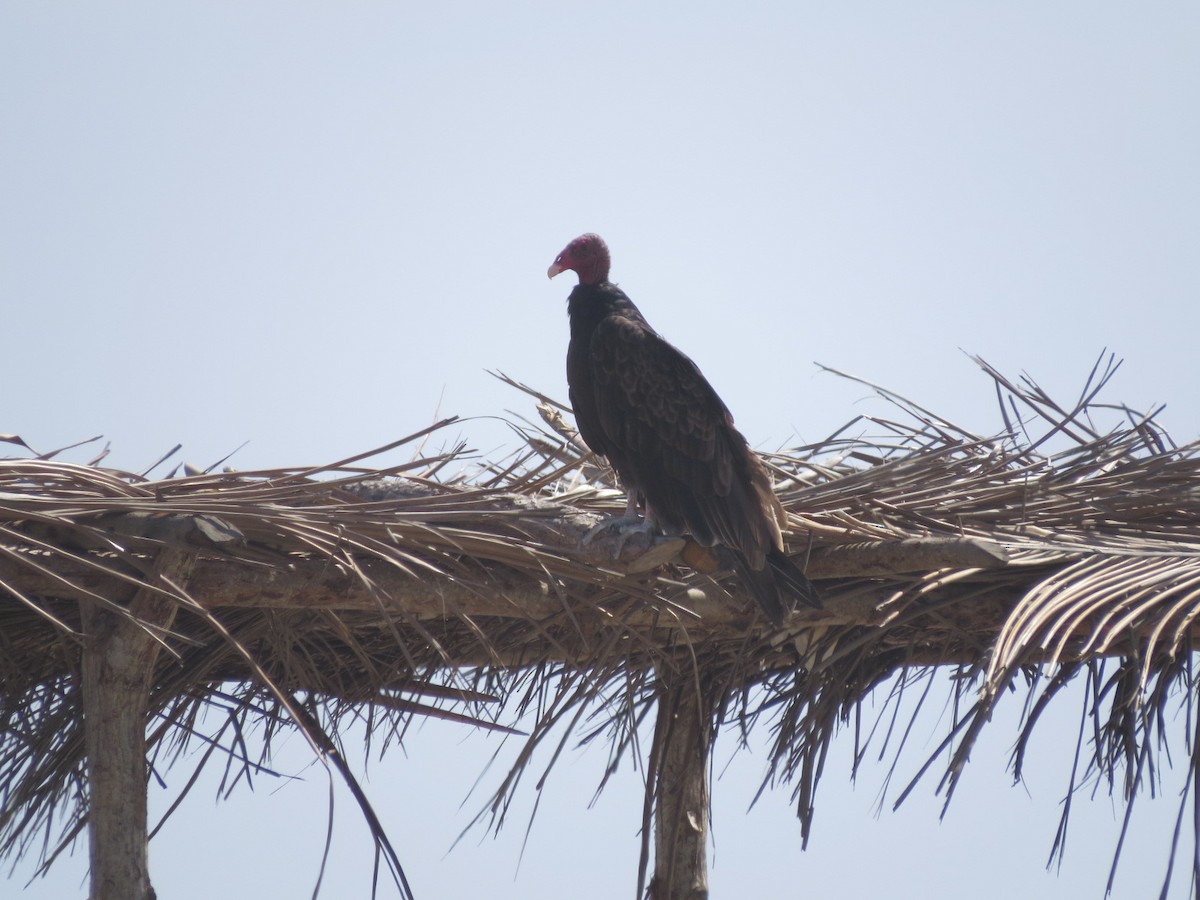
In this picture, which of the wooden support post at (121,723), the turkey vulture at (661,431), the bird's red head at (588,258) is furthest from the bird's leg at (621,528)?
the bird's red head at (588,258)

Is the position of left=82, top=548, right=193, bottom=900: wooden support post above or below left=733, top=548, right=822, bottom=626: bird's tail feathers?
below

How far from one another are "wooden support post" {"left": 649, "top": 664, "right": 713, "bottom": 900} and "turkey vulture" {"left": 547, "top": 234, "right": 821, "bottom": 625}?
53cm

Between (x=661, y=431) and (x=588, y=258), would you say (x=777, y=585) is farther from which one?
(x=588, y=258)

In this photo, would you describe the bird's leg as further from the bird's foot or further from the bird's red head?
the bird's red head

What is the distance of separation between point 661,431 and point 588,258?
88cm

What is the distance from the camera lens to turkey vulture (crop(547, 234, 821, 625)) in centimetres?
372

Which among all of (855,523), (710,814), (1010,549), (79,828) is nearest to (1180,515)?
(1010,549)

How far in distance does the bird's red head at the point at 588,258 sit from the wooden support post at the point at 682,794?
1.46 meters

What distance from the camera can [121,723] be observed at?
3.13 metres

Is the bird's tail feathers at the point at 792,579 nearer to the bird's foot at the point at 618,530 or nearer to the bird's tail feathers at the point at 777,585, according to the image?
the bird's tail feathers at the point at 777,585

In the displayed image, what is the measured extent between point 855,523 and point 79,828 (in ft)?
7.29

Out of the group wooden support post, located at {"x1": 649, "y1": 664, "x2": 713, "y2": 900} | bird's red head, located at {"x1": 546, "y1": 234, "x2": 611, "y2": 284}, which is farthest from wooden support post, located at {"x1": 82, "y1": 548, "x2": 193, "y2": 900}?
bird's red head, located at {"x1": 546, "y1": 234, "x2": 611, "y2": 284}

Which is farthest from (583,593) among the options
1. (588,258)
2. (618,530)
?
(588,258)

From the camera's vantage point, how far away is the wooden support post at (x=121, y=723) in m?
3.04
